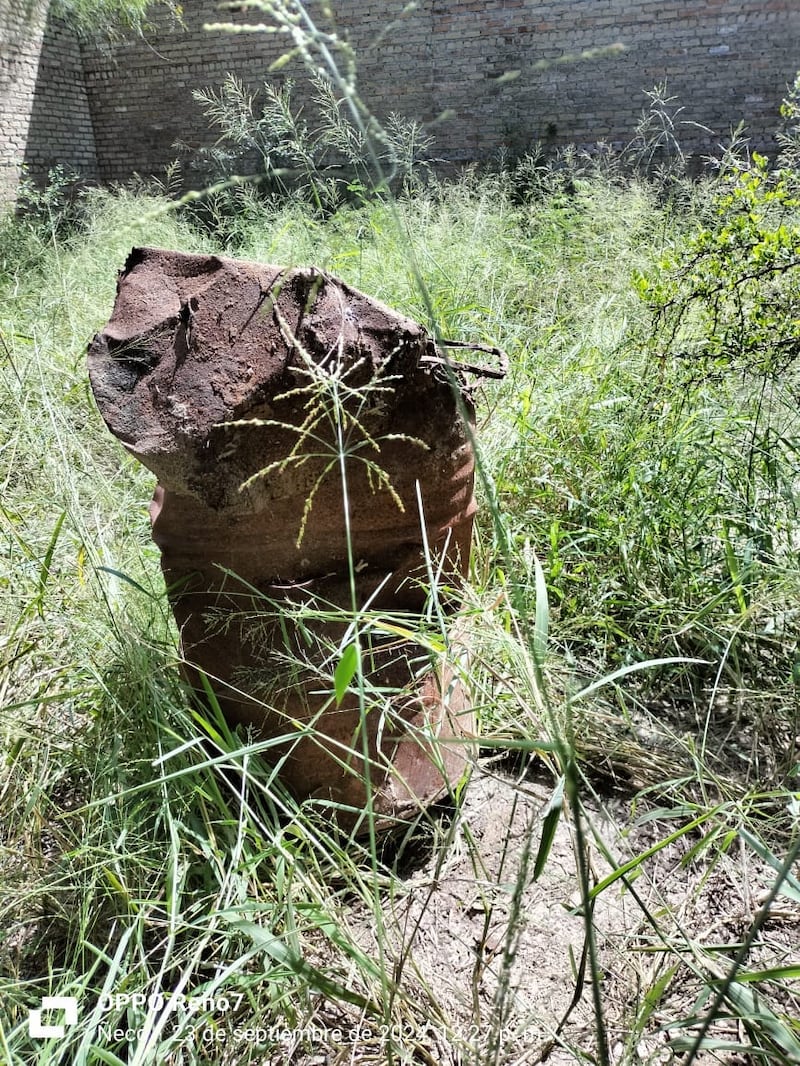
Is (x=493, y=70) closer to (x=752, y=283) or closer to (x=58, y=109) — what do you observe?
(x=58, y=109)

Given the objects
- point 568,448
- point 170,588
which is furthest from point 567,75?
point 170,588

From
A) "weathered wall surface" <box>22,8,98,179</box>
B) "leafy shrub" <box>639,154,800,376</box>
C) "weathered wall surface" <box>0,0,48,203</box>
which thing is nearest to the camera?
"leafy shrub" <box>639,154,800,376</box>

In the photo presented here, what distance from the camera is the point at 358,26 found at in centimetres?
879

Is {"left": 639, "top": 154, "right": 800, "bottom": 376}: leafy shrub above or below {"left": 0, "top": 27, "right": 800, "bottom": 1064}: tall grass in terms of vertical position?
above

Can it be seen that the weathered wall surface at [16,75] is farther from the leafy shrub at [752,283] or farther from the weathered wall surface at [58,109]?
the leafy shrub at [752,283]

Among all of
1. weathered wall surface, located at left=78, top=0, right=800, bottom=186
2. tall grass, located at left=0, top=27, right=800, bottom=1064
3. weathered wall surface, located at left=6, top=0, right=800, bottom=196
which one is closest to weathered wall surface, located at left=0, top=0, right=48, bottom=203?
weathered wall surface, located at left=6, top=0, right=800, bottom=196

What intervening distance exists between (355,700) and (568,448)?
1241 millimetres

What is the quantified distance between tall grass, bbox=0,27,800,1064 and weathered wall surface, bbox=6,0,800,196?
6.70 m

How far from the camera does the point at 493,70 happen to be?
8523 mm

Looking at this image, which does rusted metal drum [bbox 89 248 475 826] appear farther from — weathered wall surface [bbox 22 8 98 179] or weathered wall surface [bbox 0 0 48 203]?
weathered wall surface [bbox 22 8 98 179]

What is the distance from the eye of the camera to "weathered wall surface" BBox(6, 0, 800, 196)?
7766 mm

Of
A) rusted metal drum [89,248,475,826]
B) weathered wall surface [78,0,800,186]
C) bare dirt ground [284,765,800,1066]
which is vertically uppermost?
weathered wall surface [78,0,800,186]

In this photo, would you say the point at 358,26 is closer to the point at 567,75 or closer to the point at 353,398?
the point at 567,75

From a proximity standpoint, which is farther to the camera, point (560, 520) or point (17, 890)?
point (560, 520)
